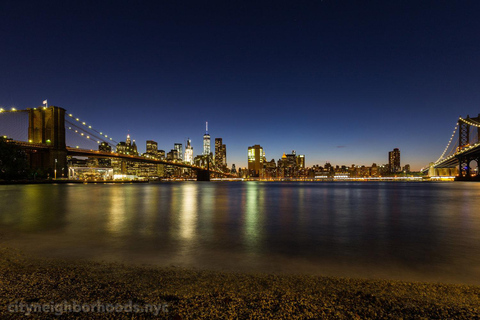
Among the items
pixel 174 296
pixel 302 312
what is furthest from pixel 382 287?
pixel 174 296

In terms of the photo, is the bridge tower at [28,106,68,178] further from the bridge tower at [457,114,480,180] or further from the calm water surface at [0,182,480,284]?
the bridge tower at [457,114,480,180]

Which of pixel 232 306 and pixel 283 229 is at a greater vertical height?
pixel 232 306

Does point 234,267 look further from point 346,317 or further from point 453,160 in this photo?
point 453,160

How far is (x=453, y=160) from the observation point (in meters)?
99.1

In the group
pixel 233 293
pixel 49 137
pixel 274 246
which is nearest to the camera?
pixel 233 293

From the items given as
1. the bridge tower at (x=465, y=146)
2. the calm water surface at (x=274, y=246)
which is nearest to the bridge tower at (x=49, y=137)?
the calm water surface at (x=274, y=246)

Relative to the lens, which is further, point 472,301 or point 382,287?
point 382,287

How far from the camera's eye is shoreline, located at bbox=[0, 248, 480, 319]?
3.35 meters

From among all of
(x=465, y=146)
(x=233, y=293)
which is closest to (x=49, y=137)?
(x=233, y=293)

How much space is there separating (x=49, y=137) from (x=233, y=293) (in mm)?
85257

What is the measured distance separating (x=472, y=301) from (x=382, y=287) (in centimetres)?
119

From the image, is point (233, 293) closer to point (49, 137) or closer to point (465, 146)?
point (49, 137)

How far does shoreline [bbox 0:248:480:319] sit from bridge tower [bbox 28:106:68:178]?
3052 inches

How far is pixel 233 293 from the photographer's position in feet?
13.0
